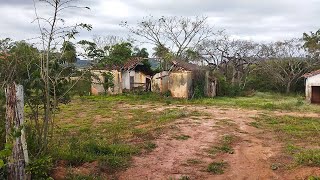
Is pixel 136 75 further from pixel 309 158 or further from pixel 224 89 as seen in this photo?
pixel 309 158

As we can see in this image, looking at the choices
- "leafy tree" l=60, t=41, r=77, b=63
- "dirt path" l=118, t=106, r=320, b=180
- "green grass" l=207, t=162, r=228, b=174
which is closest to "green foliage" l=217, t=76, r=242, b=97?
"dirt path" l=118, t=106, r=320, b=180

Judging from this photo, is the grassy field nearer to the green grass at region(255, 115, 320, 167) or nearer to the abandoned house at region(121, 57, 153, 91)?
the green grass at region(255, 115, 320, 167)

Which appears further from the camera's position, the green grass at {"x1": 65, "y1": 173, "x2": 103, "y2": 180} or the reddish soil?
the reddish soil

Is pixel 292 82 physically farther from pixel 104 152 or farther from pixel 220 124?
pixel 104 152

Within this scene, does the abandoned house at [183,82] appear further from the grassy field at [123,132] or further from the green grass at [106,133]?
the green grass at [106,133]

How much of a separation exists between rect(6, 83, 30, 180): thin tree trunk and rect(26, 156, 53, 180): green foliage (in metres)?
0.16

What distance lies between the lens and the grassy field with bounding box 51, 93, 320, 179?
8094mm

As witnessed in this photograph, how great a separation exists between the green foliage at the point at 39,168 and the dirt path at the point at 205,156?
1.59m

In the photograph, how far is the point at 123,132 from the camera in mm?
12336

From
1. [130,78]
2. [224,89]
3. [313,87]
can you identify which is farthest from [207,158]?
[130,78]

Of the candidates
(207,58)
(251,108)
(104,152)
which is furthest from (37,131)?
(207,58)

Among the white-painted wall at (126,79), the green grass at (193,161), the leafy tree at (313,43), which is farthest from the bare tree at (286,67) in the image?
the green grass at (193,161)

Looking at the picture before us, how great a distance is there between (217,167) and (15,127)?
4499 mm

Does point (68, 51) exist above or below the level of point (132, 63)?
below
